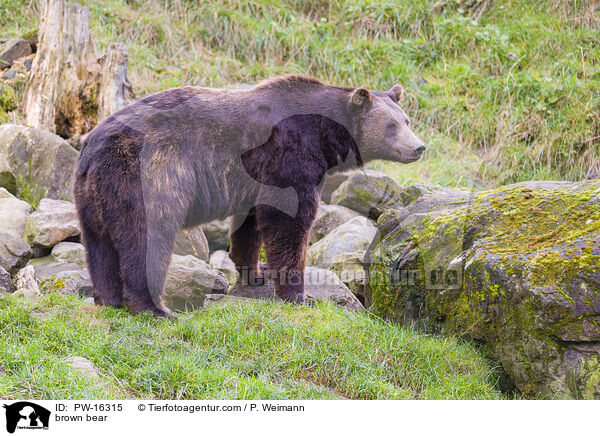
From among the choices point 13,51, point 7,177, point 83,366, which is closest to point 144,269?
point 83,366

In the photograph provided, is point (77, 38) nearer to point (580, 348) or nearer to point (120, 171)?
point (120, 171)

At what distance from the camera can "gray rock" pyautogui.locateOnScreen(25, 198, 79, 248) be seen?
24.5 feet

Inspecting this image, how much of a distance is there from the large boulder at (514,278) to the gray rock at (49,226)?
4213 millimetres

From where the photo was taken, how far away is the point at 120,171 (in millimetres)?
5227

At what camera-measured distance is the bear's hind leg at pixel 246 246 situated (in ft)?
22.0

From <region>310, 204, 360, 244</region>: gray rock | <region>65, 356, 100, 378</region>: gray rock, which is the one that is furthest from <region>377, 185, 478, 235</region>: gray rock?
<region>65, 356, 100, 378</region>: gray rock

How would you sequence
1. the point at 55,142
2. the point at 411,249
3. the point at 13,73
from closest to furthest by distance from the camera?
the point at 411,249
the point at 55,142
the point at 13,73

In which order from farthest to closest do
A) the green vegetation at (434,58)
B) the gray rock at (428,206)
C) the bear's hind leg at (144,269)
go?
1. the green vegetation at (434,58)
2. the gray rock at (428,206)
3. the bear's hind leg at (144,269)

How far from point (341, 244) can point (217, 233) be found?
203 centimetres

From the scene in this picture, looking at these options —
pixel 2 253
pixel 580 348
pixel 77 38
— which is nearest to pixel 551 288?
pixel 580 348

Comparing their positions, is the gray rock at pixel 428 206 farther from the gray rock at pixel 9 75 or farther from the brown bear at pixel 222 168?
the gray rock at pixel 9 75

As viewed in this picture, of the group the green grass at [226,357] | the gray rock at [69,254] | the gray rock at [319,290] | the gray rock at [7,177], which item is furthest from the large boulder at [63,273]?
the gray rock at [7,177]

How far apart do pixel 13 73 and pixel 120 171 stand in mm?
7107

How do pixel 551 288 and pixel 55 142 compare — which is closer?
pixel 551 288
